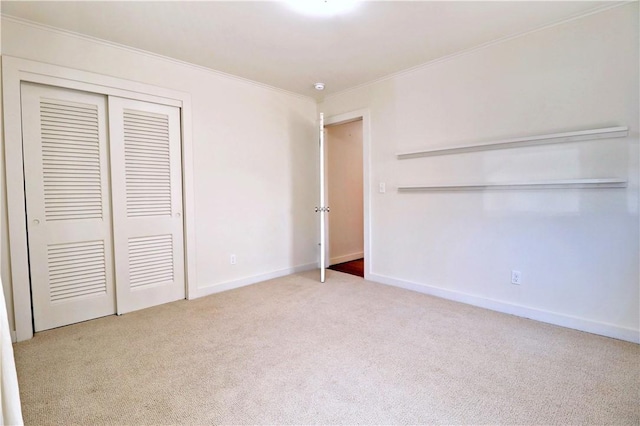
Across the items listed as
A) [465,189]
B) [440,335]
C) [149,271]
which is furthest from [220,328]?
[465,189]

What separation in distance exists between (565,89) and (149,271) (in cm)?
396

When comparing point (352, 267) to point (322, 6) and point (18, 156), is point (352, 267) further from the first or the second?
point (18, 156)

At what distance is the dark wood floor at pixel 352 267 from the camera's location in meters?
4.42

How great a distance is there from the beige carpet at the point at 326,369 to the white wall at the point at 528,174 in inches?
13.6

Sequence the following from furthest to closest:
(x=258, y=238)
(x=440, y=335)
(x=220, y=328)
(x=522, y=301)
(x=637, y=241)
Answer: (x=258, y=238), (x=522, y=301), (x=220, y=328), (x=440, y=335), (x=637, y=241)

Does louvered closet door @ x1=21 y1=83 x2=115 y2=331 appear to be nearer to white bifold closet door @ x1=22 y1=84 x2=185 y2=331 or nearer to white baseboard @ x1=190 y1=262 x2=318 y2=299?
white bifold closet door @ x1=22 y1=84 x2=185 y2=331

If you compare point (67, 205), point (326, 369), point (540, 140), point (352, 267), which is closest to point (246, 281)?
point (352, 267)

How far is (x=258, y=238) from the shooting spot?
390cm

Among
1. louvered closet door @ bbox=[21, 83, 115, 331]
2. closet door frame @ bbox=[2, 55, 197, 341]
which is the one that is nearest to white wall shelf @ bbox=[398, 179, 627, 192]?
louvered closet door @ bbox=[21, 83, 115, 331]

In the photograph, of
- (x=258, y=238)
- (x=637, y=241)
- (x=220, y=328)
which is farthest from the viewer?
(x=258, y=238)

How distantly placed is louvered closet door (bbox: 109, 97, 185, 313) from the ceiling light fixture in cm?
166

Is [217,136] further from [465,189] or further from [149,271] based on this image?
[465,189]

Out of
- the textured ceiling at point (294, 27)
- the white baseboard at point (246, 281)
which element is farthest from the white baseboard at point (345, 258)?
the textured ceiling at point (294, 27)

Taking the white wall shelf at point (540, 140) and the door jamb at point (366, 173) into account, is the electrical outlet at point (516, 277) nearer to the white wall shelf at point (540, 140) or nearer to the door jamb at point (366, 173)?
the white wall shelf at point (540, 140)
